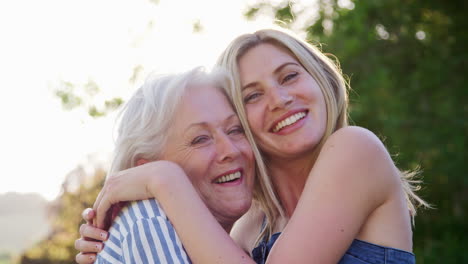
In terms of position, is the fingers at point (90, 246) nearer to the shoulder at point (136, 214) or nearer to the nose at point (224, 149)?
the shoulder at point (136, 214)

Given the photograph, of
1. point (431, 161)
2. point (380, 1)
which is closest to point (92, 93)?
point (380, 1)

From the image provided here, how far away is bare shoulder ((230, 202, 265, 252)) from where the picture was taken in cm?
352

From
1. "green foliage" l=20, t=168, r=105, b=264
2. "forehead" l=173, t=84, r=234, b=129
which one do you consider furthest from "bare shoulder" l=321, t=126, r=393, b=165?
"green foliage" l=20, t=168, r=105, b=264

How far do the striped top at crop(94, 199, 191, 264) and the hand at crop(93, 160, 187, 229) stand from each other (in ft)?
0.18

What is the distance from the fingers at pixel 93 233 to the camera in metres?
2.68

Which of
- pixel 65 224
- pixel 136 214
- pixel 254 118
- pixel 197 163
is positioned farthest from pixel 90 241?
pixel 65 224

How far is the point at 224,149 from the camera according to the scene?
3.02 m

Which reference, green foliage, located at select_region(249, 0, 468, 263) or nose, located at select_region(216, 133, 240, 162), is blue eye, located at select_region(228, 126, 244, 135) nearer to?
nose, located at select_region(216, 133, 240, 162)

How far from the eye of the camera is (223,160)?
3041 millimetres

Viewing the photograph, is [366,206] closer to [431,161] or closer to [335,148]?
[335,148]

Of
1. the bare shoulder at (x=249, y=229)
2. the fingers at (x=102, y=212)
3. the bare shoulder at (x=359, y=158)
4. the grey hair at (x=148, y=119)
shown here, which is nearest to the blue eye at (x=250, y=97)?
the grey hair at (x=148, y=119)

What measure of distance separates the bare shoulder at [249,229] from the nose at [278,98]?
2.75 ft

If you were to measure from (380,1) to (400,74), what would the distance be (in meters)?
1.68

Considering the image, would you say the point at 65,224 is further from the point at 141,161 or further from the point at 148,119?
A: the point at 148,119
